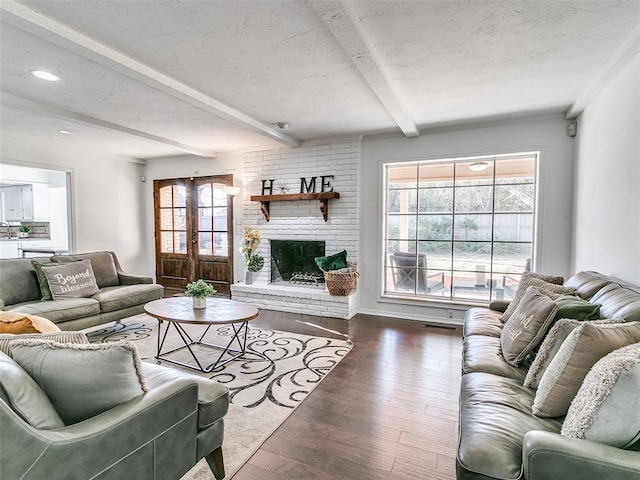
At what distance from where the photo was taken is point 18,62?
249cm

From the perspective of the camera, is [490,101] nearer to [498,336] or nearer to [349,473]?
[498,336]

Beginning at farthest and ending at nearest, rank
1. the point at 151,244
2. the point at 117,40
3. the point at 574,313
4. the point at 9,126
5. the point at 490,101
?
1. the point at 151,244
2. the point at 9,126
3. the point at 490,101
4. the point at 117,40
5. the point at 574,313

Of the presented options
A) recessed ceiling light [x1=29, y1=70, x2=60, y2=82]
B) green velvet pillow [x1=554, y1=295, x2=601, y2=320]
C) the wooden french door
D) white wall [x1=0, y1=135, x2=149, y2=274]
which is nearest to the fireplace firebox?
the wooden french door

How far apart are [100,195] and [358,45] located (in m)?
5.27

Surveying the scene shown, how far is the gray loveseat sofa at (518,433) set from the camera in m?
1.04

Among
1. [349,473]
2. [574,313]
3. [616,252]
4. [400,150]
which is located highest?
[400,150]

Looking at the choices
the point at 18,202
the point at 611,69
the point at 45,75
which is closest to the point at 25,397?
the point at 45,75

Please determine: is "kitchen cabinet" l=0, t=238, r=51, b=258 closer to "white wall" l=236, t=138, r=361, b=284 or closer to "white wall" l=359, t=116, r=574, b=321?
"white wall" l=236, t=138, r=361, b=284

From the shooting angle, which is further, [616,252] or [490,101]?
[490,101]

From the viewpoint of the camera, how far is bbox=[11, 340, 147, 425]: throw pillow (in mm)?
1179

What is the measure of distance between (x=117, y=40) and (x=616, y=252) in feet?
12.5

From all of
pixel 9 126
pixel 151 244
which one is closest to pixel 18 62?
pixel 9 126

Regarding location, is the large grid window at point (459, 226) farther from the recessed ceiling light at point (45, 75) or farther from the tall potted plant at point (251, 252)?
the recessed ceiling light at point (45, 75)

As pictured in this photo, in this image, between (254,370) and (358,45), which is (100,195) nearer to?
(254,370)
